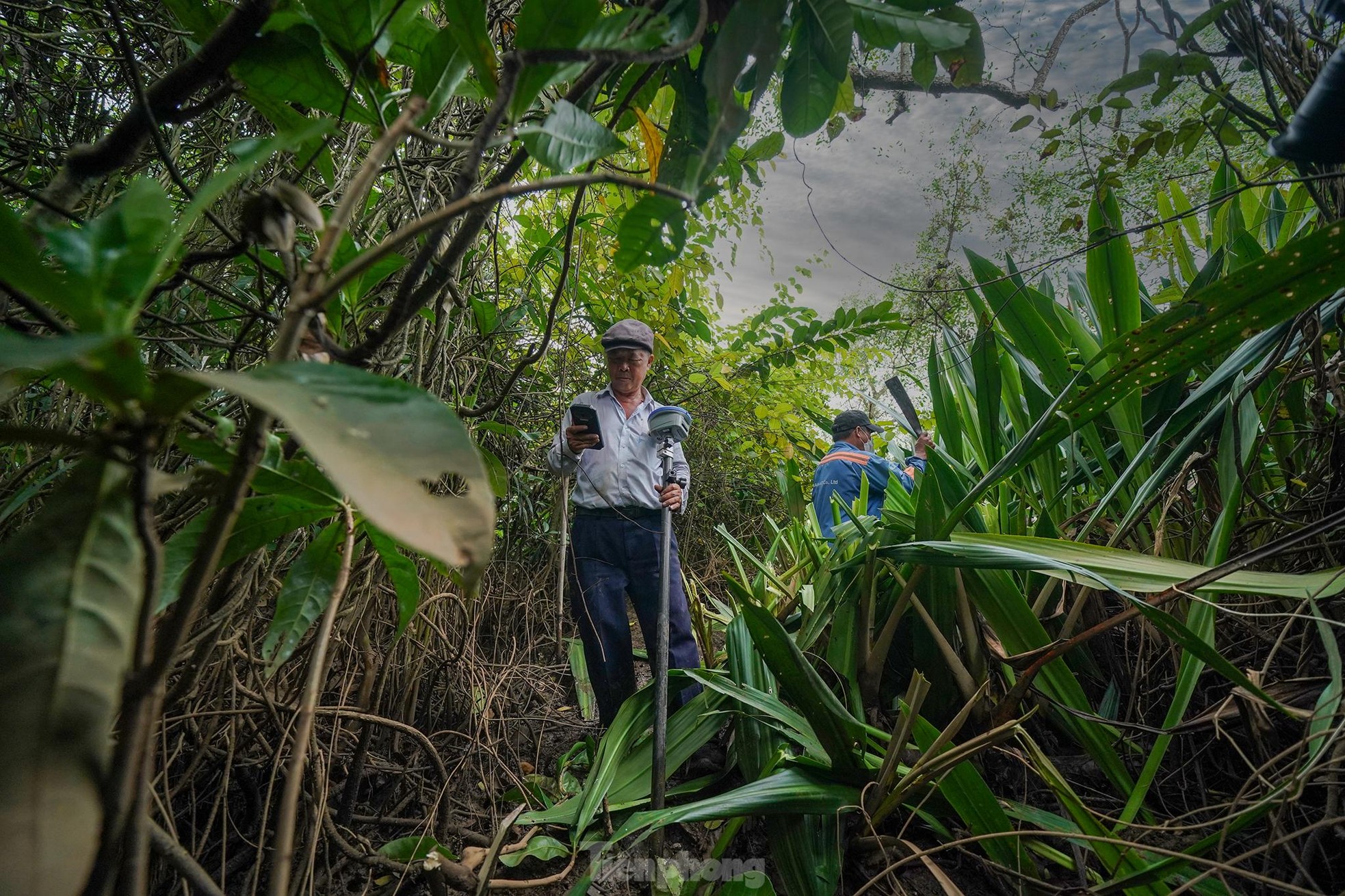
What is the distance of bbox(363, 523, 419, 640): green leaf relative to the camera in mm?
407

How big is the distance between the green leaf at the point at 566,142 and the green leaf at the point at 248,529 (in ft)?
0.86

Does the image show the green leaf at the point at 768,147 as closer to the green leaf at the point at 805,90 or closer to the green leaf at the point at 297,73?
the green leaf at the point at 805,90

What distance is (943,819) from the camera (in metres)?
0.86

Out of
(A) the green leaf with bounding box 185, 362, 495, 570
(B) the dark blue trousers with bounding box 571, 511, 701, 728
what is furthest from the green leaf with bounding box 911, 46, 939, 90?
(B) the dark blue trousers with bounding box 571, 511, 701, 728

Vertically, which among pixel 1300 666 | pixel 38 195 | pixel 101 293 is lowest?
pixel 1300 666

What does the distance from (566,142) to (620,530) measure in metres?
1.59

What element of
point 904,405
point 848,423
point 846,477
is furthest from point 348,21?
point 848,423

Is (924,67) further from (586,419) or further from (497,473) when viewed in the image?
(586,419)

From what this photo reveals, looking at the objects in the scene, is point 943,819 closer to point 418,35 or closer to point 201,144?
point 418,35

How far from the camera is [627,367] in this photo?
1985 millimetres

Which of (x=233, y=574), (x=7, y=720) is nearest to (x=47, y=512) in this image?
(x=7, y=720)

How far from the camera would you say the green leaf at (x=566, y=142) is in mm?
334

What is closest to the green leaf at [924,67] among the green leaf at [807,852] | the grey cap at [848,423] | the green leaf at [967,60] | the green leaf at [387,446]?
the green leaf at [967,60]

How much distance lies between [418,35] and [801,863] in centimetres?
106
